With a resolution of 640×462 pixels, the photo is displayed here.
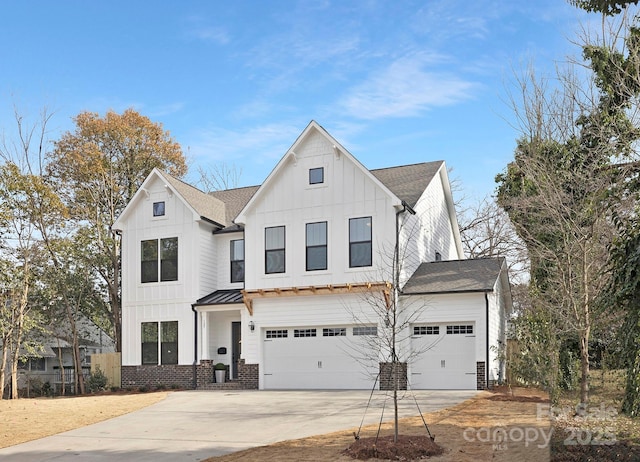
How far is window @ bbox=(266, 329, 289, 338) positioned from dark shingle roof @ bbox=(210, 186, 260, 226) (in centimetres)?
522

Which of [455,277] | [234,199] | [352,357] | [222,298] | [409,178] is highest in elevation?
[409,178]

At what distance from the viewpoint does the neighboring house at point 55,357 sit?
2662 cm

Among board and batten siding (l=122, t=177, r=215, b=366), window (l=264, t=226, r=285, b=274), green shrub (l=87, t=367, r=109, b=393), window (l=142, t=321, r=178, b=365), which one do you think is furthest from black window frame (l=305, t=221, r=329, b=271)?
green shrub (l=87, t=367, r=109, b=393)

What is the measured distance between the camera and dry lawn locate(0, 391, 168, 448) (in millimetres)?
15348

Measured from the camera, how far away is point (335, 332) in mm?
23828

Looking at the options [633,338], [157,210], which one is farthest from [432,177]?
[633,338]

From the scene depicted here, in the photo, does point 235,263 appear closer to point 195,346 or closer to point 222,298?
point 222,298

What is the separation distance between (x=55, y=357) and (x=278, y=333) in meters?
14.7

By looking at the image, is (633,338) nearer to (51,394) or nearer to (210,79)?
(210,79)

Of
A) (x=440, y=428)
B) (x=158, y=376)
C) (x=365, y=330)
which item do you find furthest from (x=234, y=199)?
(x=440, y=428)

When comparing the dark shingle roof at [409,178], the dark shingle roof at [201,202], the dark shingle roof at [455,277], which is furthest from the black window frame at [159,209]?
the dark shingle roof at [455,277]

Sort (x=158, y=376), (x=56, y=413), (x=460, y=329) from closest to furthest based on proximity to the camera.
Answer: (x=56, y=413) → (x=460, y=329) → (x=158, y=376)

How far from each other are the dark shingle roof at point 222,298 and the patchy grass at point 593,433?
1291cm

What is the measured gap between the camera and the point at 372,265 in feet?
75.6
